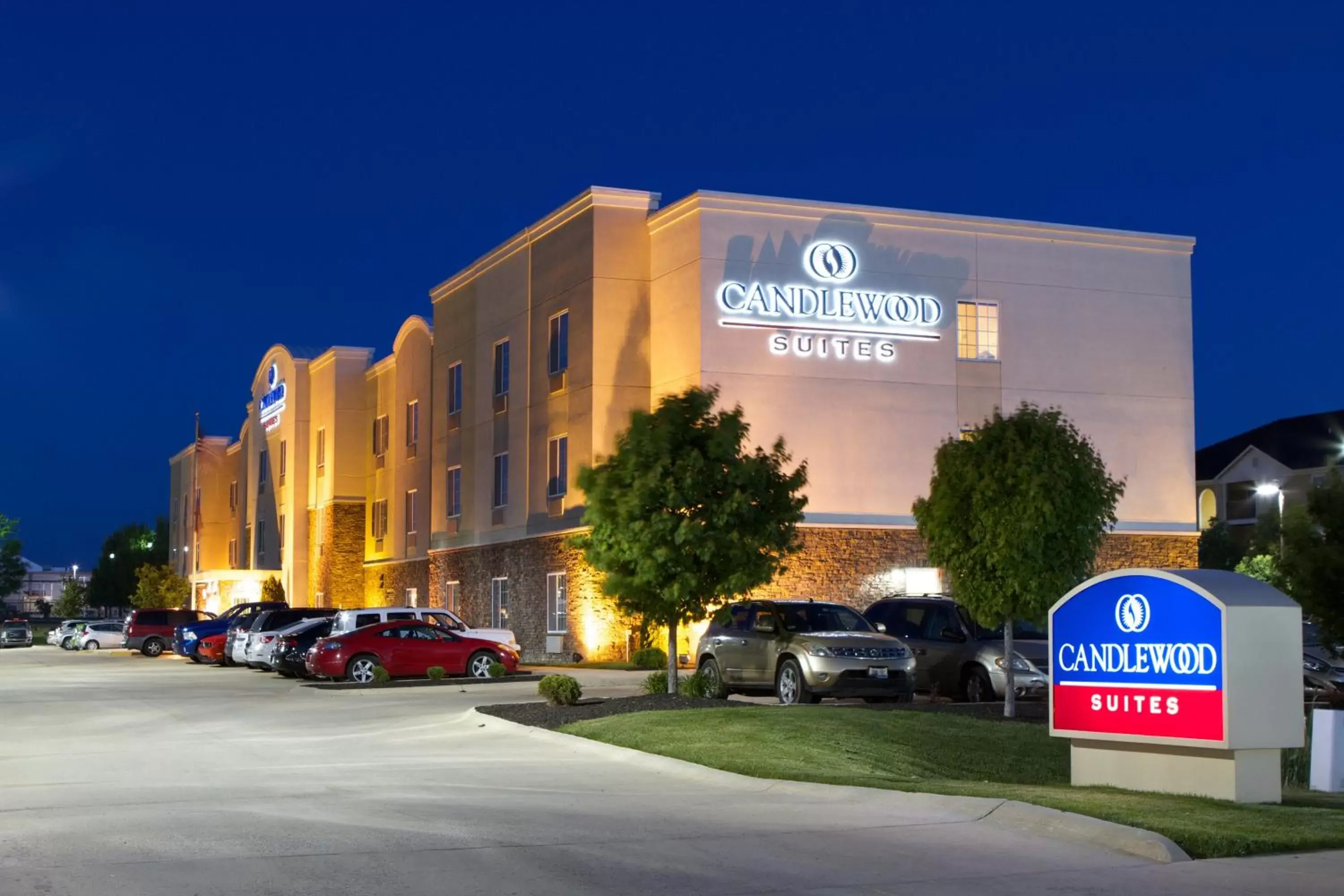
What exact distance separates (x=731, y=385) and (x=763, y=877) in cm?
2934

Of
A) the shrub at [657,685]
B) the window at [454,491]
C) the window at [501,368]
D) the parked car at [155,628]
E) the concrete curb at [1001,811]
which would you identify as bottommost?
the parked car at [155,628]

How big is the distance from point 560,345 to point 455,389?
9976 millimetres

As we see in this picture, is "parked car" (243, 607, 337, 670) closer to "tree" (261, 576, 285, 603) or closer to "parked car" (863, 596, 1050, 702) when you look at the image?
"parked car" (863, 596, 1050, 702)

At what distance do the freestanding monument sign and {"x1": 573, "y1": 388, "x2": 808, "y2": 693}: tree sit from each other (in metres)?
9.10

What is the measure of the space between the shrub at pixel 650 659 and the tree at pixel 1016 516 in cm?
1391

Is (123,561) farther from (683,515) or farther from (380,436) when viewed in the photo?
(683,515)

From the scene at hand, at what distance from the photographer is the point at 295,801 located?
13688 millimetres

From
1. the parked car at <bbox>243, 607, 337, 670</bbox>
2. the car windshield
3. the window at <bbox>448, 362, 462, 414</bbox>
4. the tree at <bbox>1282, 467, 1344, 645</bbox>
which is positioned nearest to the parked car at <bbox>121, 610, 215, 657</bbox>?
the window at <bbox>448, 362, 462, 414</bbox>

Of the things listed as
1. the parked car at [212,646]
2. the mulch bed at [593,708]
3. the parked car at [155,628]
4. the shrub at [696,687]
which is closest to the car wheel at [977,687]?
the mulch bed at [593,708]

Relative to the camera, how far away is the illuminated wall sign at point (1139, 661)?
13.5 m

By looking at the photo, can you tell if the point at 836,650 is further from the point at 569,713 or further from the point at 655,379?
the point at 655,379

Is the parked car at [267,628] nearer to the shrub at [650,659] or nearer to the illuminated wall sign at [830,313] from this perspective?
the shrub at [650,659]

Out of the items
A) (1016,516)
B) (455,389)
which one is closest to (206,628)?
(455,389)

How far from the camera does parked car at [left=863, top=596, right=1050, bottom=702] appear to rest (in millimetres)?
24578
